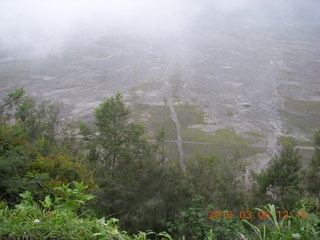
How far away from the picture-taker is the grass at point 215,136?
1543 inches

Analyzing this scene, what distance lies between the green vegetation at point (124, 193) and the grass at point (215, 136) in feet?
67.4

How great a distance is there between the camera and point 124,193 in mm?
10781

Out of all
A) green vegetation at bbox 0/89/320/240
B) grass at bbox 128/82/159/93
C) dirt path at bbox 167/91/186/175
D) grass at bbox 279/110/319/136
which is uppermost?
green vegetation at bbox 0/89/320/240

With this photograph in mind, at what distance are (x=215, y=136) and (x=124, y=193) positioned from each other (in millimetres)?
31889

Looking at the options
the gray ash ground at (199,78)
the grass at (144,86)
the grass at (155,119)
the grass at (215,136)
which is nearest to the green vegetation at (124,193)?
the grass at (155,119)

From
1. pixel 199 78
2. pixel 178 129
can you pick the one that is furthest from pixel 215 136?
pixel 199 78

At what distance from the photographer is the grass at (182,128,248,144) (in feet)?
129

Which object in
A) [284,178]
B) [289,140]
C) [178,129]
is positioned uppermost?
[284,178]

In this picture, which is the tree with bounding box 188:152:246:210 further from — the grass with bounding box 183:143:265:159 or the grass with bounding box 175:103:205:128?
the grass with bounding box 175:103:205:128

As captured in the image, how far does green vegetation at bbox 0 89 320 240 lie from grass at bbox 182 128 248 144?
809 inches

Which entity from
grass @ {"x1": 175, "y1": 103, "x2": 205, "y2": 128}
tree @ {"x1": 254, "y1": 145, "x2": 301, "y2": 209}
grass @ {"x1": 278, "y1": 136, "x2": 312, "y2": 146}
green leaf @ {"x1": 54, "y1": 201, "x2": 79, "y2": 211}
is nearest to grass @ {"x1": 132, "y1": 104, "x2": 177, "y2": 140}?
grass @ {"x1": 175, "y1": 103, "x2": 205, "y2": 128}

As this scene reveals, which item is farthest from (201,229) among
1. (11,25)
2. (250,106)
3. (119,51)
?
(11,25)

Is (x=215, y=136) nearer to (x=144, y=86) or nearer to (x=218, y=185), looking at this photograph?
(x=218, y=185)

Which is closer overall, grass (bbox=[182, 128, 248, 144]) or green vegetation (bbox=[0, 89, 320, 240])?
green vegetation (bbox=[0, 89, 320, 240])
